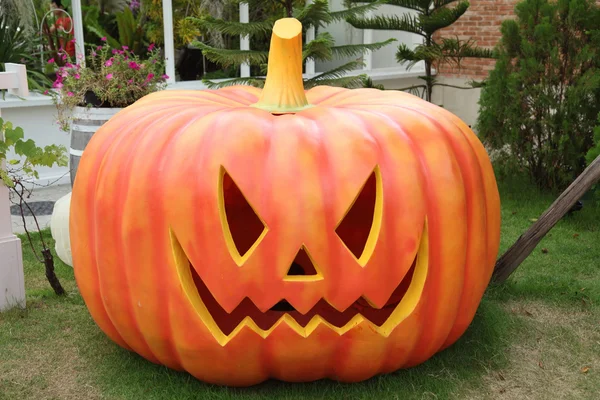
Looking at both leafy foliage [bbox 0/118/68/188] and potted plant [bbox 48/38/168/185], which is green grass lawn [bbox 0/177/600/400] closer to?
leafy foliage [bbox 0/118/68/188]

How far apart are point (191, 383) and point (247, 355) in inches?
14.8

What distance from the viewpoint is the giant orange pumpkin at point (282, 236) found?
2.53m

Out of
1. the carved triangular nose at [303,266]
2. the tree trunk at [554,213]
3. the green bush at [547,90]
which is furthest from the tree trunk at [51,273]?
the green bush at [547,90]

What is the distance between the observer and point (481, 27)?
9930mm

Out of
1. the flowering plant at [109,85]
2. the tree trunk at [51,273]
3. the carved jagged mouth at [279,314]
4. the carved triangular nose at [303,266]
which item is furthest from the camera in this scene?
the flowering plant at [109,85]

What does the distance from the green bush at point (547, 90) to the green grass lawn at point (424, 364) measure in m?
2.05

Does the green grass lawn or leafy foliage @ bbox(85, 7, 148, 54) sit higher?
leafy foliage @ bbox(85, 7, 148, 54)

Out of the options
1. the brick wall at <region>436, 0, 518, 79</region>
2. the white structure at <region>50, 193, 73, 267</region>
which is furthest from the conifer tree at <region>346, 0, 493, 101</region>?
the white structure at <region>50, 193, 73, 267</region>

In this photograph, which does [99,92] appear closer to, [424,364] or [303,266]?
[303,266]

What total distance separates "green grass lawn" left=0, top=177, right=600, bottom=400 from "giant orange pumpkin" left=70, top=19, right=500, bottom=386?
0.34 feet

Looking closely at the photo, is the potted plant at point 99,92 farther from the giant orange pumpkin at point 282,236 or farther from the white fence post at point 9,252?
the giant orange pumpkin at point 282,236

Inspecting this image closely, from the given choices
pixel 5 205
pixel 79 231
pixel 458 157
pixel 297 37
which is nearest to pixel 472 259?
pixel 458 157

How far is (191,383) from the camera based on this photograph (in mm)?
2877

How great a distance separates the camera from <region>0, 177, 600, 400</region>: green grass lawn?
2.84 metres
